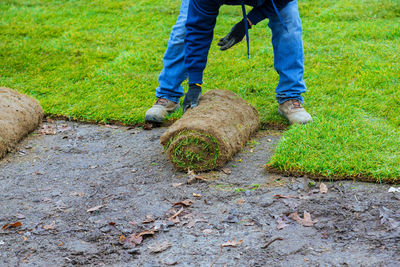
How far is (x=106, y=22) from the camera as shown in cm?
841

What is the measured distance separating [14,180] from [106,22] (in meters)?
5.28

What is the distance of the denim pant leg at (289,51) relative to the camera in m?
4.35

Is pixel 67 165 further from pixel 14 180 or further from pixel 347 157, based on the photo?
pixel 347 157

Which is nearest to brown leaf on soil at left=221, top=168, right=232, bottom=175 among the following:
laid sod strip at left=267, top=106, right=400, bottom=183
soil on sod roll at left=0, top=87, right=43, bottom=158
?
laid sod strip at left=267, top=106, right=400, bottom=183

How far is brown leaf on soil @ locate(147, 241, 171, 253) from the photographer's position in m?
2.71

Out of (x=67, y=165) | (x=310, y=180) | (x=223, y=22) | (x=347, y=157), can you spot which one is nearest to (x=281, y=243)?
(x=310, y=180)

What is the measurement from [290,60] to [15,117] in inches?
112

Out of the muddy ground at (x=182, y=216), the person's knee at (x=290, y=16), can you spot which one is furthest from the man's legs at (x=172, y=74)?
the person's knee at (x=290, y=16)

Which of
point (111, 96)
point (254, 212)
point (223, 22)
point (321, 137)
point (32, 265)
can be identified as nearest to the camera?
point (32, 265)

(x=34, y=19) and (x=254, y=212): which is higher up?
(x=34, y=19)

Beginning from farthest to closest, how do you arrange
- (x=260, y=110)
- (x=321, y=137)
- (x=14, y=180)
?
(x=260, y=110), (x=321, y=137), (x=14, y=180)

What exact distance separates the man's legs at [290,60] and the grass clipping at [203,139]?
2.69ft

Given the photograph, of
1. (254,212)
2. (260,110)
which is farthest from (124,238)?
(260,110)

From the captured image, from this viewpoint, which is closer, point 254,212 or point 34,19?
point 254,212
